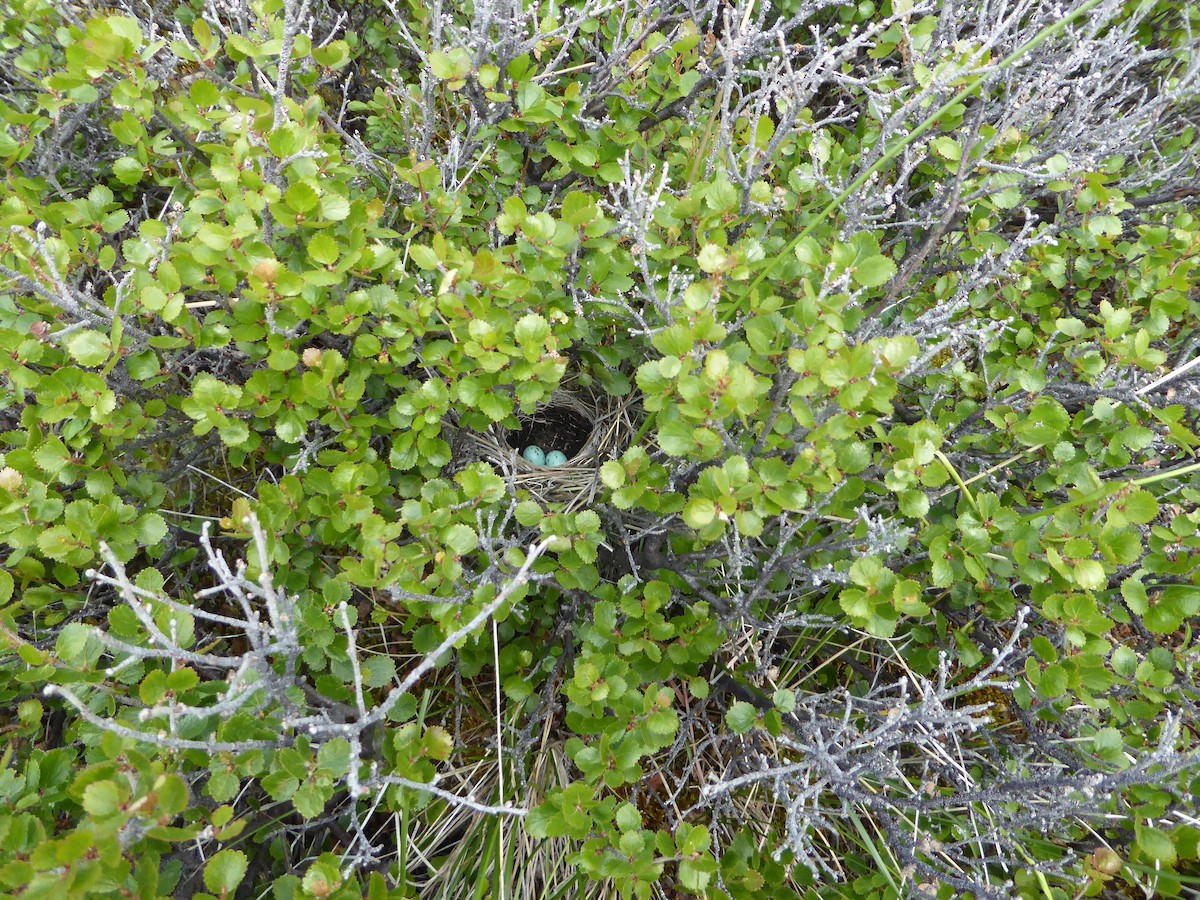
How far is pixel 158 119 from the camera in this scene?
2090 mm

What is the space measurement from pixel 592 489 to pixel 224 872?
124 cm

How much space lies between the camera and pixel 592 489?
6.71 ft

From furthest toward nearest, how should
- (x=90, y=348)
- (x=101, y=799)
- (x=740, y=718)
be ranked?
(x=740, y=718), (x=90, y=348), (x=101, y=799)

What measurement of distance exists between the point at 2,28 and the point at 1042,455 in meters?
3.05

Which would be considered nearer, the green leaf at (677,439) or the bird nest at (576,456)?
the green leaf at (677,439)

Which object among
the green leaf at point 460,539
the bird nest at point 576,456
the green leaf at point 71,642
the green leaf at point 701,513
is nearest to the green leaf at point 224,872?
the green leaf at point 71,642

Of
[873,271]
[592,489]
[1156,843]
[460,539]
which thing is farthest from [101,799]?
[1156,843]

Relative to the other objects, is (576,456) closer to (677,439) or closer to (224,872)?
(677,439)

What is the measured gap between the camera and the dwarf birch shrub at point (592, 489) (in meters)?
1.28

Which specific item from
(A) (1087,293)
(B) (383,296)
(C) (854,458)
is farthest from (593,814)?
(A) (1087,293)

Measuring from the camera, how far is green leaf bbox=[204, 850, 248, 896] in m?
1.11

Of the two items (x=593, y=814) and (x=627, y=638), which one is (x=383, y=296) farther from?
(x=593, y=814)

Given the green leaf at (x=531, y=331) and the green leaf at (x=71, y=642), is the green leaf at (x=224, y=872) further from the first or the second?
the green leaf at (x=531, y=331)

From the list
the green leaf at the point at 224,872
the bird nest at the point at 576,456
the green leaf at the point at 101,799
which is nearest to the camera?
the green leaf at the point at 101,799
